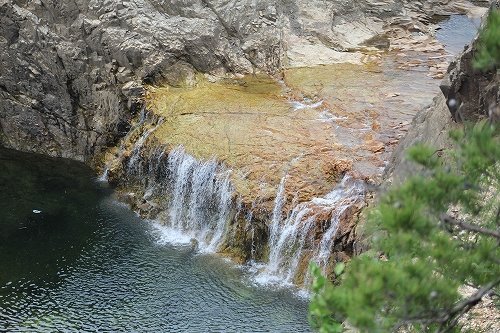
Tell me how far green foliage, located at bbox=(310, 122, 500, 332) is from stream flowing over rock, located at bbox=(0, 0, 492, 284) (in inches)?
356

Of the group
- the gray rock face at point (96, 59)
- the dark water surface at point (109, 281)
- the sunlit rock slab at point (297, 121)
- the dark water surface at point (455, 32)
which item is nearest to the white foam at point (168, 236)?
the dark water surface at point (109, 281)

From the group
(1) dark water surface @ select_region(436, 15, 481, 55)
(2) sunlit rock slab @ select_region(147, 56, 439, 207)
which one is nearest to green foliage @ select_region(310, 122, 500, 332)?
(2) sunlit rock slab @ select_region(147, 56, 439, 207)

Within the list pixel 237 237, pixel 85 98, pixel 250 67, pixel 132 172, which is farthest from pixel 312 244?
pixel 85 98

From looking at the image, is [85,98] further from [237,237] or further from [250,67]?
[237,237]

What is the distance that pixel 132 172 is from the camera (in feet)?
62.3

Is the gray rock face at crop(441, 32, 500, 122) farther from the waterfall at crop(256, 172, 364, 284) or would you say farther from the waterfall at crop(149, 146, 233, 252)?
the waterfall at crop(149, 146, 233, 252)

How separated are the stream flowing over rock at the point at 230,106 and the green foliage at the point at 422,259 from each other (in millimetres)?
9036

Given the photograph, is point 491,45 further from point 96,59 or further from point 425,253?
point 96,59

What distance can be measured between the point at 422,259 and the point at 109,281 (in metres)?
11.2

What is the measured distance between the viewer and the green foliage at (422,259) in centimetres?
411

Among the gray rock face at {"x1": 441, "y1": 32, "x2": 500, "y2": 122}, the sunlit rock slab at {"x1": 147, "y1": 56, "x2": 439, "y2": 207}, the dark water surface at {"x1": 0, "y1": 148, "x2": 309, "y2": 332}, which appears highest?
the gray rock face at {"x1": 441, "y1": 32, "x2": 500, "y2": 122}

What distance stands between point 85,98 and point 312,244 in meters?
10.7

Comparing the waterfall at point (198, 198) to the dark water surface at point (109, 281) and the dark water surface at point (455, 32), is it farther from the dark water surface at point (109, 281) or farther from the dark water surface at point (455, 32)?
the dark water surface at point (455, 32)

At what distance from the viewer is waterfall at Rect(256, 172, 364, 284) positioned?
569 inches
